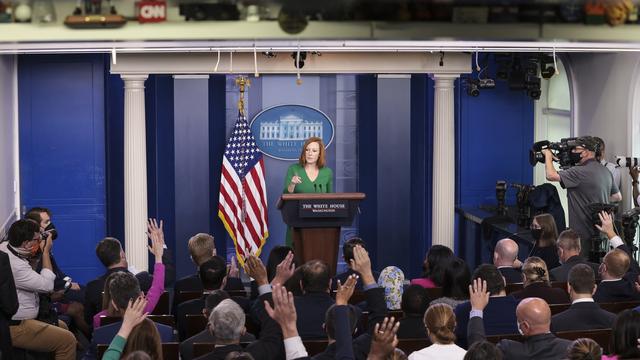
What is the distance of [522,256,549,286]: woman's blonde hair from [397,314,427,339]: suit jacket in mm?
1143

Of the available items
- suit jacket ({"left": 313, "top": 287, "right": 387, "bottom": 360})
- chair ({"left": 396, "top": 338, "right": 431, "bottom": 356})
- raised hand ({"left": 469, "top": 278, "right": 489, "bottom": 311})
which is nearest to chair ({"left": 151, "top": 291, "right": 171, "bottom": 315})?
suit jacket ({"left": 313, "top": 287, "right": 387, "bottom": 360})

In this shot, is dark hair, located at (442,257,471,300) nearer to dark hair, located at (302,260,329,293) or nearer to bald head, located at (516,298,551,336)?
dark hair, located at (302,260,329,293)

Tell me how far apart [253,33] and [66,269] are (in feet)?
33.2

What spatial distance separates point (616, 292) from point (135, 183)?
5.70m

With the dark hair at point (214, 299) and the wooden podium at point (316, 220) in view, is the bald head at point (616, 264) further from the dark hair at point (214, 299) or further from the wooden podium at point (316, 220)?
the wooden podium at point (316, 220)

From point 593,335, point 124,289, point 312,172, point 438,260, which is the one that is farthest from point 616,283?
point 312,172

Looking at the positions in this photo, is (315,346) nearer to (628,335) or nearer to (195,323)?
(195,323)

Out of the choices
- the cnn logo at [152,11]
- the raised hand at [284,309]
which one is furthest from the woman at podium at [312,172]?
the cnn logo at [152,11]

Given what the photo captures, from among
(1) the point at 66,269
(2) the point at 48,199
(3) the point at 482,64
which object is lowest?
(1) the point at 66,269

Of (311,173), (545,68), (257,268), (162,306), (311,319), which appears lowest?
(162,306)

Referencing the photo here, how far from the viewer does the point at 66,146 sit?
1123 centimetres

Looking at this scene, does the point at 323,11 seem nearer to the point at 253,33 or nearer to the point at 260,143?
the point at 253,33

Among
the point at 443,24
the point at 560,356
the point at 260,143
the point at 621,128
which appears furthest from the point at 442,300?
the point at 260,143

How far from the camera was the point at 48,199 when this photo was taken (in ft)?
36.9
